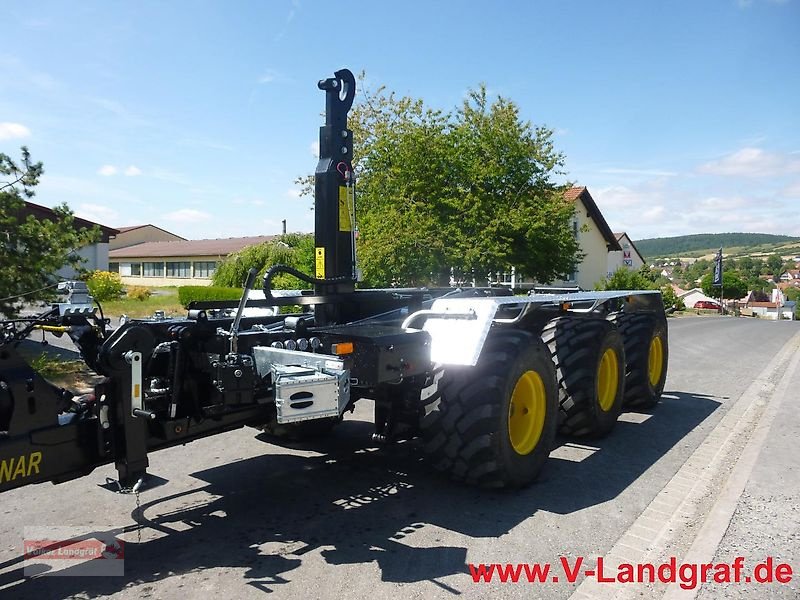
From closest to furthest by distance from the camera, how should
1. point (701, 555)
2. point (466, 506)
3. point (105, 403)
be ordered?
point (105, 403), point (701, 555), point (466, 506)

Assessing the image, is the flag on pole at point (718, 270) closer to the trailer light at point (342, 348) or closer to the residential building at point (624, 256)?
the residential building at point (624, 256)

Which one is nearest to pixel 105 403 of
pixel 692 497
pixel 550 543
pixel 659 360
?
pixel 550 543

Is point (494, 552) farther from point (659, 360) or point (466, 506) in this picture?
point (659, 360)

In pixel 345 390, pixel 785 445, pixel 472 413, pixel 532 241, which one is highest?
pixel 532 241

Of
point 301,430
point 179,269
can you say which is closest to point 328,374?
point 301,430

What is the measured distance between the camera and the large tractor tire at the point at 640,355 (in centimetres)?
752

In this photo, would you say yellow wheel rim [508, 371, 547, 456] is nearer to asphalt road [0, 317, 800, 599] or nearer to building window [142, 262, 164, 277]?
asphalt road [0, 317, 800, 599]

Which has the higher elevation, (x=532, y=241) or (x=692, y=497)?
(x=532, y=241)

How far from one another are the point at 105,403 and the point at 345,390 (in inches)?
50.7

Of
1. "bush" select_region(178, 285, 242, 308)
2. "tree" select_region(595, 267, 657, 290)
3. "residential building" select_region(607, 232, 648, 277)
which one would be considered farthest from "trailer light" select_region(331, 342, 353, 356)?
"residential building" select_region(607, 232, 648, 277)

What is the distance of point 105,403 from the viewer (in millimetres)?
3441

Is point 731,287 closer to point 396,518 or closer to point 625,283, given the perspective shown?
point 625,283

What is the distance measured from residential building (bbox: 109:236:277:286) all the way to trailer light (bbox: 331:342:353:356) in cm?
4451

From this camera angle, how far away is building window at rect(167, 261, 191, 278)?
2008 inches
